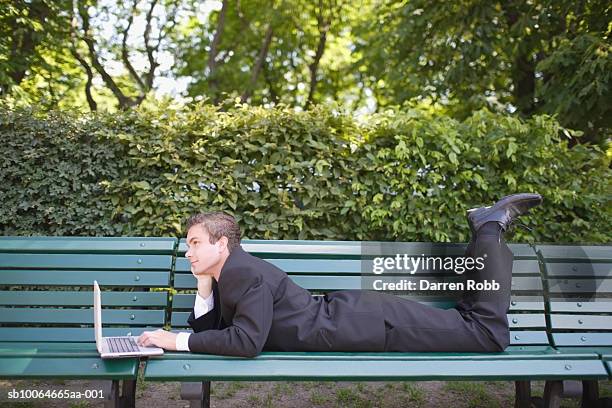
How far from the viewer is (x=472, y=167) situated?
5250mm

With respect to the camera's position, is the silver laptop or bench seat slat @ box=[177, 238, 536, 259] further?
bench seat slat @ box=[177, 238, 536, 259]

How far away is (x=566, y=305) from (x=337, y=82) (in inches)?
535

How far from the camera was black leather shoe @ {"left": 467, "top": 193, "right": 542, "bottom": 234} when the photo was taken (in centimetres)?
352

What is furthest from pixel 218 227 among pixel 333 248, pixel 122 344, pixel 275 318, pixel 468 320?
pixel 468 320

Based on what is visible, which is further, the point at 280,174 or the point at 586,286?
the point at 280,174

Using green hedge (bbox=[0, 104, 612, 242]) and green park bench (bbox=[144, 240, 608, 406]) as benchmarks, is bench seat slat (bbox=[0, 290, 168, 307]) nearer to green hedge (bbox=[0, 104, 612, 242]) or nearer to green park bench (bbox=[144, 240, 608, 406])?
green park bench (bbox=[144, 240, 608, 406])

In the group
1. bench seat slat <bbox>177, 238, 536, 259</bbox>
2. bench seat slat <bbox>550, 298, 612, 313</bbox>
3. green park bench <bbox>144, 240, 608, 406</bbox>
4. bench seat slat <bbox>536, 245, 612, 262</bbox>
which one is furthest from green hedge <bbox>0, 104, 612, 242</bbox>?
bench seat slat <bbox>550, 298, 612, 313</bbox>

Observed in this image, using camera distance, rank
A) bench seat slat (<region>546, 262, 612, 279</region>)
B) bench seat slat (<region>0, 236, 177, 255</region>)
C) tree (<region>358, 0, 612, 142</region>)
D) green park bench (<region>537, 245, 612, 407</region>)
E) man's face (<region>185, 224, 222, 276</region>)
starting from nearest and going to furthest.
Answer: man's face (<region>185, 224, 222, 276</region>), bench seat slat (<region>0, 236, 177, 255</region>), green park bench (<region>537, 245, 612, 407</region>), bench seat slat (<region>546, 262, 612, 279</region>), tree (<region>358, 0, 612, 142</region>)

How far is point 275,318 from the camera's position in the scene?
322 cm

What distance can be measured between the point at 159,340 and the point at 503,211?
1932 millimetres

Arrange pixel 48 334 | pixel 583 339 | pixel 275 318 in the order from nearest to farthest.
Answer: pixel 275 318 → pixel 48 334 → pixel 583 339

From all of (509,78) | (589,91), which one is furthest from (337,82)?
(589,91)

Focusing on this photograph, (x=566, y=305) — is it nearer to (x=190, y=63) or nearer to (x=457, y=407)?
(x=457, y=407)

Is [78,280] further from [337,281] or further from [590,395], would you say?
[590,395]
